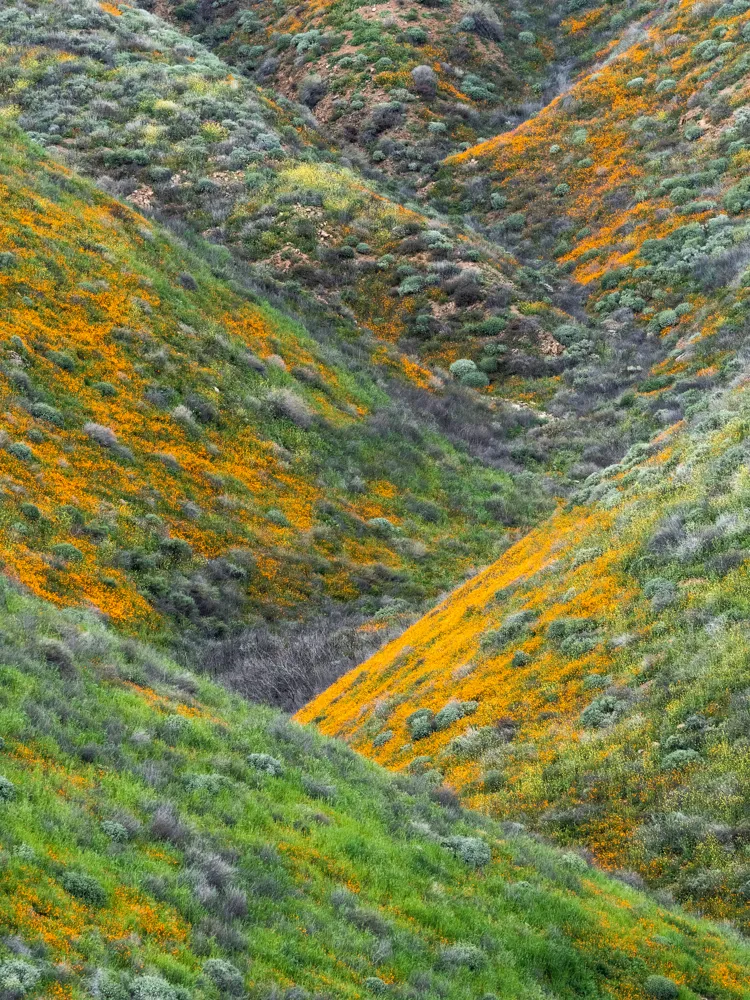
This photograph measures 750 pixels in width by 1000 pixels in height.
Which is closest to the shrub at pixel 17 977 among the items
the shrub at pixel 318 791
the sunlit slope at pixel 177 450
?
the shrub at pixel 318 791

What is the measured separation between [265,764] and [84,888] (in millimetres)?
3847

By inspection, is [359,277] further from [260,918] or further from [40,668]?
[260,918]

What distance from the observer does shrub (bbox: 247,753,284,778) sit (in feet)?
36.8

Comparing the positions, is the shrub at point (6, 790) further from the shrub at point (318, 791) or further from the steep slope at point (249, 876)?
the shrub at point (318, 791)

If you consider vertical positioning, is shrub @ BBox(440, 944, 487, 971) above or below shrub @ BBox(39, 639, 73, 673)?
below

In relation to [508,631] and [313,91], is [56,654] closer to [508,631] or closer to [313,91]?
[508,631]

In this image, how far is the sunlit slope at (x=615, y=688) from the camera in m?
12.3

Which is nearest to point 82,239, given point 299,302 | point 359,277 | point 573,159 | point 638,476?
point 299,302

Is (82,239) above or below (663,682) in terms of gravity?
above

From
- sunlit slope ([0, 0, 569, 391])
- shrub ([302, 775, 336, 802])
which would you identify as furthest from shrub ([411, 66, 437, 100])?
shrub ([302, 775, 336, 802])

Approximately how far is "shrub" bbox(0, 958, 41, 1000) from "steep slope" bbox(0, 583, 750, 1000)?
0.01 metres

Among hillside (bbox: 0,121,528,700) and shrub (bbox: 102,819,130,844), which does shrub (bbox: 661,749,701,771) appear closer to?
shrub (bbox: 102,819,130,844)

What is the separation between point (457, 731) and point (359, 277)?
22.6 metres

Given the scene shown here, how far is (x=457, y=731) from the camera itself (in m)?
15.5
